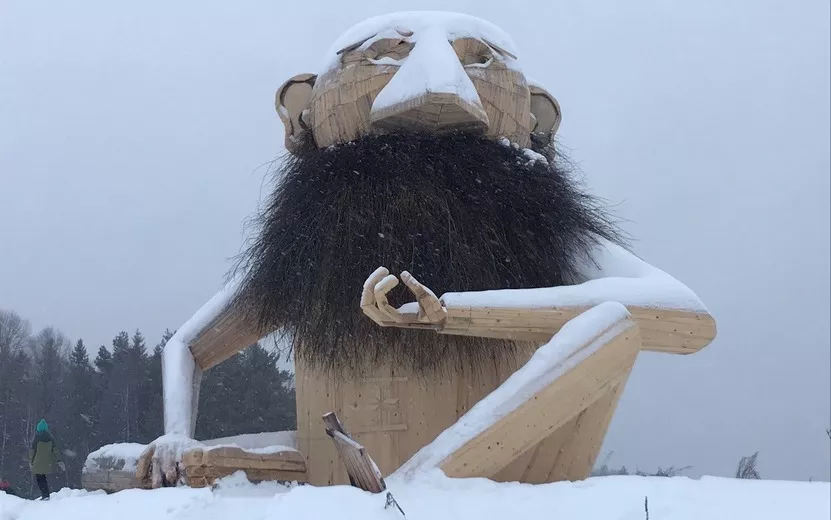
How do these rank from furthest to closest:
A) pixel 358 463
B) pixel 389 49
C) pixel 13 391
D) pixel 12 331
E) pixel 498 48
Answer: pixel 13 391 → pixel 12 331 → pixel 498 48 → pixel 389 49 → pixel 358 463

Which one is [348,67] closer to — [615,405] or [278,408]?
[615,405]

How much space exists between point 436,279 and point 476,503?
1146mm

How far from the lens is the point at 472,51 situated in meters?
3.66

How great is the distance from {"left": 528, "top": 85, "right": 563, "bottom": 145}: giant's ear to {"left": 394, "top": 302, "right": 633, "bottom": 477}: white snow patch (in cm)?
142

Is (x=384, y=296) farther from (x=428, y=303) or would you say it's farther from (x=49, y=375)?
(x=49, y=375)

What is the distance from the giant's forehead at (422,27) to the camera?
3629mm

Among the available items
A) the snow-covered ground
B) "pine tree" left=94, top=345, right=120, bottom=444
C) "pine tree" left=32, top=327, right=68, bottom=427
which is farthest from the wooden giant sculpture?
"pine tree" left=94, top=345, right=120, bottom=444

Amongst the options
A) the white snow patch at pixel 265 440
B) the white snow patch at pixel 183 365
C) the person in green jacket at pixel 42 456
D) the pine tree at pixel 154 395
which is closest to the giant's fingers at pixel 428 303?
the white snow patch at pixel 183 365

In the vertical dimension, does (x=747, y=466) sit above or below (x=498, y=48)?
below

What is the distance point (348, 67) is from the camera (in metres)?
3.61

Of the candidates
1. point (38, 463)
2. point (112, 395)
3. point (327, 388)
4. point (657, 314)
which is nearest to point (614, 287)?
point (657, 314)

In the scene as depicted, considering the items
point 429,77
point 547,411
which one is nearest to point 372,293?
point 547,411

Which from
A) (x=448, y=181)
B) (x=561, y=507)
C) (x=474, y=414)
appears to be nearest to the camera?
(x=561, y=507)

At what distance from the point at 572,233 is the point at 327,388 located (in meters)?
1.38
